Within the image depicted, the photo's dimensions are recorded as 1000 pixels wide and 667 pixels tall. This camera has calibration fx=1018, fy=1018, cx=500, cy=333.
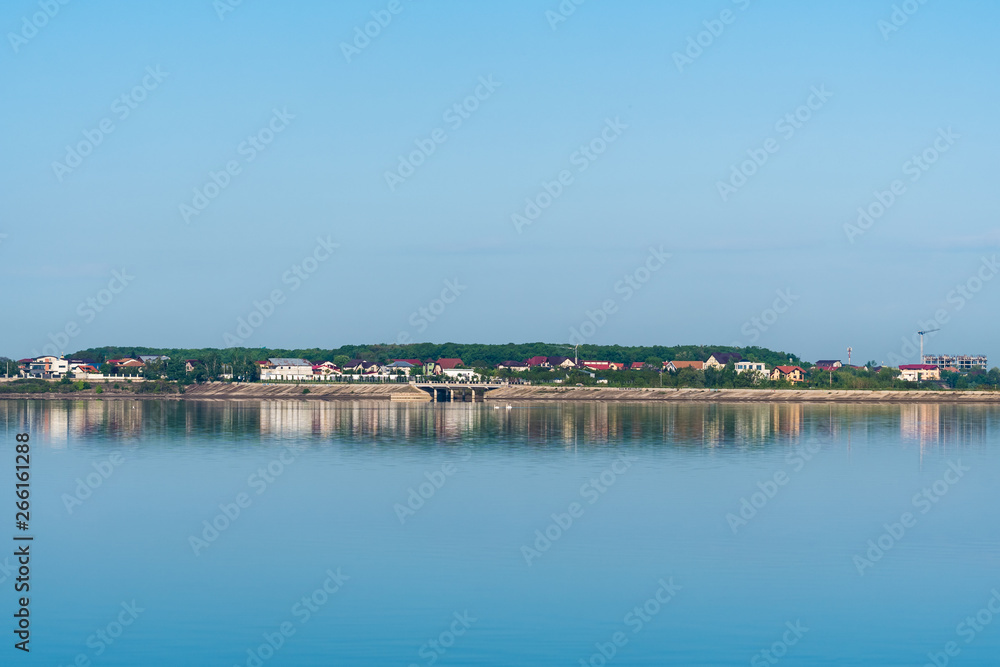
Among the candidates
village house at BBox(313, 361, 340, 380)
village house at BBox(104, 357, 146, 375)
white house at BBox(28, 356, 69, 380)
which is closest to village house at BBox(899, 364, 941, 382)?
village house at BBox(313, 361, 340, 380)

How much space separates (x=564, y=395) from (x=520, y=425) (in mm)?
46215

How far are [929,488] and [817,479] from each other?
9.50ft

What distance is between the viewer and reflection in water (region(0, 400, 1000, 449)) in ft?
143

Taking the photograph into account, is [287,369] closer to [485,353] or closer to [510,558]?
[485,353]

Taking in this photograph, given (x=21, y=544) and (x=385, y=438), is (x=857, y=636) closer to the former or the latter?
(x=21, y=544)

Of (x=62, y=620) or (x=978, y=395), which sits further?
(x=978, y=395)

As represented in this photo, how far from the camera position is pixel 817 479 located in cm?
2836

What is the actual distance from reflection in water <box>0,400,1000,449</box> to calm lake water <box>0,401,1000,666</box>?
26.9ft

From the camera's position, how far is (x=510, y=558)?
17.7 m

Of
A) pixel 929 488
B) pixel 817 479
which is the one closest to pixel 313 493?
pixel 817 479

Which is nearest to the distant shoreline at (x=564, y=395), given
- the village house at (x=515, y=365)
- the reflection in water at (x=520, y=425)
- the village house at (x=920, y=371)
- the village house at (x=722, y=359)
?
the reflection in water at (x=520, y=425)

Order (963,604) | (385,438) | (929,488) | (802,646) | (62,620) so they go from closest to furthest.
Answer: (802,646) < (62,620) < (963,604) < (929,488) < (385,438)

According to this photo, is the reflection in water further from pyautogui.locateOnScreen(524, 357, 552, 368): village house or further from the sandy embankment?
pyautogui.locateOnScreen(524, 357, 552, 368): village house

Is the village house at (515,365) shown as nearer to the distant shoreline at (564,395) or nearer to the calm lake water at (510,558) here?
the distant shoreline at (564,395)
